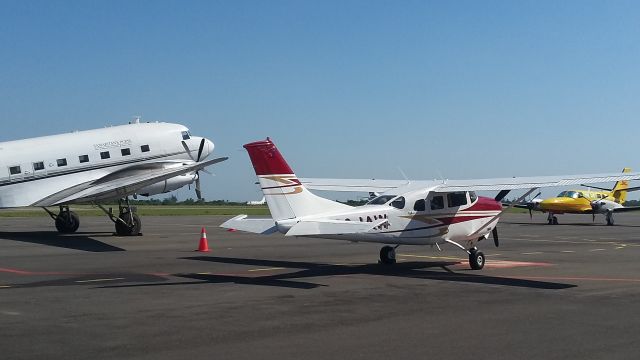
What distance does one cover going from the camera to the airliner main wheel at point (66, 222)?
107 feet

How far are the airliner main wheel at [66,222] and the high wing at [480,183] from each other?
16.7 m

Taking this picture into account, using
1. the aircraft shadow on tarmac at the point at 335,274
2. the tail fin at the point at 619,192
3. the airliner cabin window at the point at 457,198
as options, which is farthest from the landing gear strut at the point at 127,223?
the tail fin at the point at 619,192

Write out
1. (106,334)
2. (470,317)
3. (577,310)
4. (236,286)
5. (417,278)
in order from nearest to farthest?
(106,334) → (470,317) → (577,310) → (236,286) → (417,278)

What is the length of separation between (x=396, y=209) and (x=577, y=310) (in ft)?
20.4

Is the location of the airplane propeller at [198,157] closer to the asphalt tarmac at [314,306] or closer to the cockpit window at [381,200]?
the asphalt tarmac at [314,306]

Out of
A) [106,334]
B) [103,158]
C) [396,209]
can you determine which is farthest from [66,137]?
[106,334]

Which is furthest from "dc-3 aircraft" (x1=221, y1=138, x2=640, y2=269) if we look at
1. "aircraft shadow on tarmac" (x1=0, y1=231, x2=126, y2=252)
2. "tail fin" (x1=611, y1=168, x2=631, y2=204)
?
"tail fin" (x1=611, y1=168, x2=631, y2=204)

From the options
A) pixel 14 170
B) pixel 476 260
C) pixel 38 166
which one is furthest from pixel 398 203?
pixel 14 170

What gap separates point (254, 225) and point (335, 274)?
8.02ft

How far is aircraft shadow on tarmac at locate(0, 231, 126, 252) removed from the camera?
83.3 feet

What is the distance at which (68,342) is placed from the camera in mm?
9023

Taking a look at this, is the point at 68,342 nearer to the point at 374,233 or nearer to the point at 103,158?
the point at 374,233

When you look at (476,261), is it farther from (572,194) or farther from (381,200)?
(572,194)

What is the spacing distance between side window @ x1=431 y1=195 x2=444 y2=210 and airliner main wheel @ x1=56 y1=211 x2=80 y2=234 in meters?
20.5
